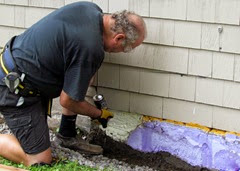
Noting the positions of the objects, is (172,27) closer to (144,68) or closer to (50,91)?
(144,68)

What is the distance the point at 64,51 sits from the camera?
382cm

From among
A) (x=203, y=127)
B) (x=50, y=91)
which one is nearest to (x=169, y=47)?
(x=203, y=127)

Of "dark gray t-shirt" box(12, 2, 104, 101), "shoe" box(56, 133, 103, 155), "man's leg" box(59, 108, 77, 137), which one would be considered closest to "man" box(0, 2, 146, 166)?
"dark gray t-shirt" box(12, 2, 104, 101)

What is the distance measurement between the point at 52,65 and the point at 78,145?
37.6 inches

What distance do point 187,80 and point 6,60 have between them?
1.49 m

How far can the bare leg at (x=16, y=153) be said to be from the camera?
4167 millimetres

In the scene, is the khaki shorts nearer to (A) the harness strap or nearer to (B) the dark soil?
(A) the harness strap

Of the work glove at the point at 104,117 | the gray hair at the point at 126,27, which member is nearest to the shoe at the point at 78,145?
the work glove at the point at 104,117

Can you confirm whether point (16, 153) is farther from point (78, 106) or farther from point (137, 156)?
point (137, 156)

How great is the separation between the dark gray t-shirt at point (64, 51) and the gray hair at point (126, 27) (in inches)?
5.0

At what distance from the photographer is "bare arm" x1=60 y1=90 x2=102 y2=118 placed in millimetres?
3938

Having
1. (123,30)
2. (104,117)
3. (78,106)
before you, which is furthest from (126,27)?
(104,117)

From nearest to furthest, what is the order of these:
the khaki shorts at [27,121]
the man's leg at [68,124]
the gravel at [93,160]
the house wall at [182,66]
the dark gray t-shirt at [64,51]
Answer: the dark gray t-shirt at [64,51]
the house wall at [182,66]
the khaki shorts at [27,121]
the gravel at [93,160]
the man's leg at [68,124]

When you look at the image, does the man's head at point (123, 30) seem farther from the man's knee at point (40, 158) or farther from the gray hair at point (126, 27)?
the man's knee at point (40, 158)
